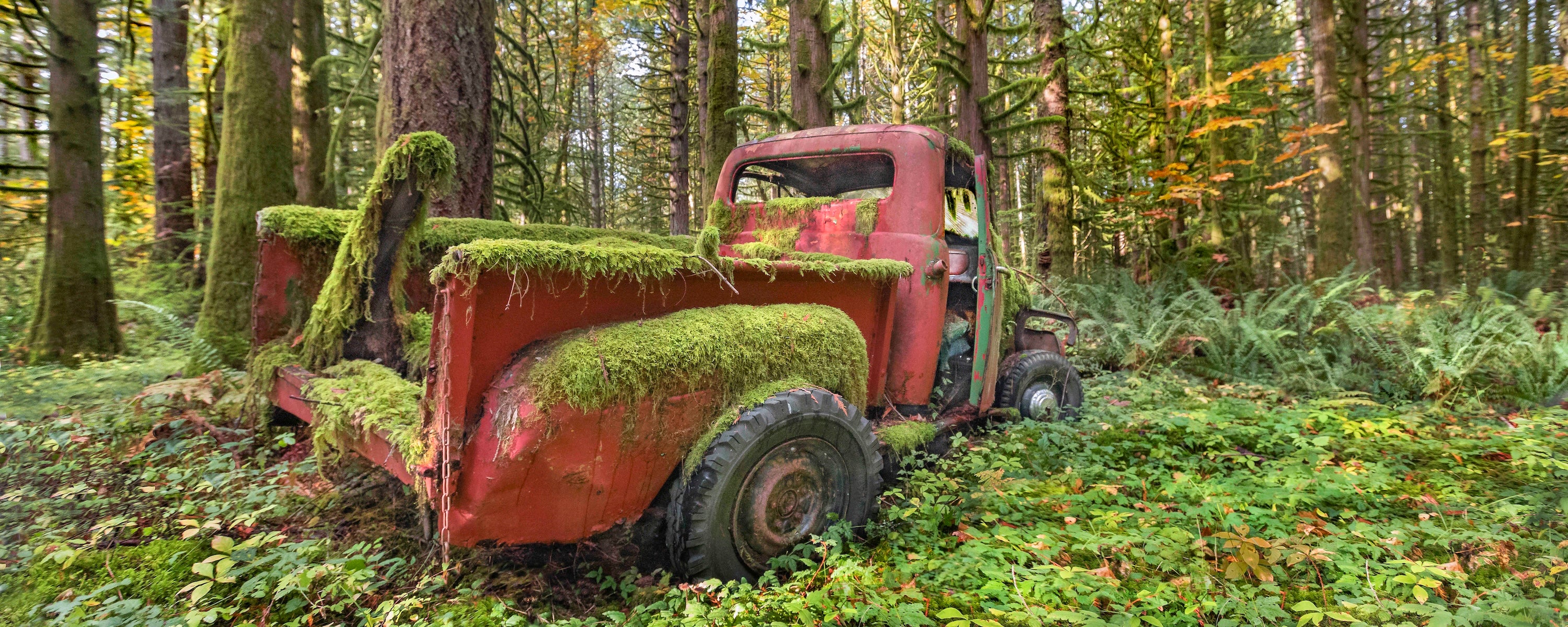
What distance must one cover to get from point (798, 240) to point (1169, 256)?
25.4 feet

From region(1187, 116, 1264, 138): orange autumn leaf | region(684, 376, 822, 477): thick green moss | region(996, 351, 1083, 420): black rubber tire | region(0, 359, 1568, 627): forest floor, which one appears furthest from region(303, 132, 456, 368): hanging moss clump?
region(1187, 116, 1264, 138): orange autumn leaf

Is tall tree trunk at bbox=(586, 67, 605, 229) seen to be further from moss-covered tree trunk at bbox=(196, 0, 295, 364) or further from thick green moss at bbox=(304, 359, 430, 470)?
thick green moss at bbox=(304, 359, 430, 470)

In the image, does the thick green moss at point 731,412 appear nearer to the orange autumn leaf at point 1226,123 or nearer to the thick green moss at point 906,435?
the thick green moss at point 906,435

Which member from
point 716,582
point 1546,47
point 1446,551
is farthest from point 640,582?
point 1546,47

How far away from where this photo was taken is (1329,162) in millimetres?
7602

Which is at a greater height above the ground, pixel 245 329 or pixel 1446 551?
pixel 245 329

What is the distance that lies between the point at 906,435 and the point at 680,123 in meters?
10.8

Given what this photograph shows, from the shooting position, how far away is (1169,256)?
31.1 ft

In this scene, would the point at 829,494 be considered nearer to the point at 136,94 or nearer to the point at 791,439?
the point at 791,439

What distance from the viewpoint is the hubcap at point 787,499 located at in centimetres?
241

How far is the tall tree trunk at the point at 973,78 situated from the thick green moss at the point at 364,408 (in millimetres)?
5824

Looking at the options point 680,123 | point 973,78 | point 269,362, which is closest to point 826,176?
point 269,362

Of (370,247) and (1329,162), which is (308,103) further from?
(1329,162)

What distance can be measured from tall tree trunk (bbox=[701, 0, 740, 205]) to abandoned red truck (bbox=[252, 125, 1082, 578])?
12.5ft
